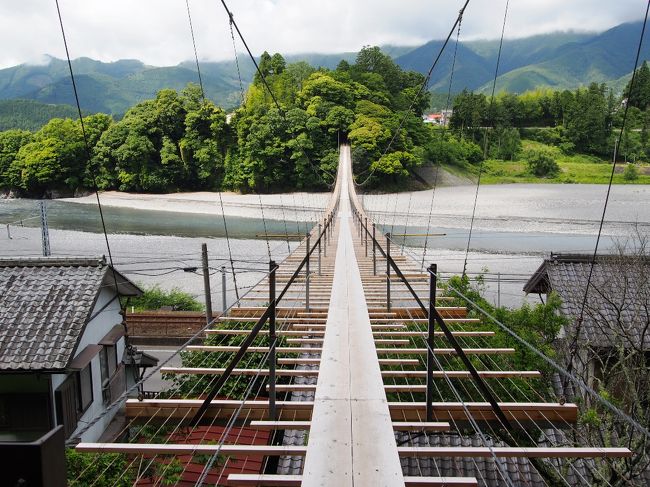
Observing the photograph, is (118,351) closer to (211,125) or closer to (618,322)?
(618,322)

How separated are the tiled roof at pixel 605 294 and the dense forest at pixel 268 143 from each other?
55.7ft

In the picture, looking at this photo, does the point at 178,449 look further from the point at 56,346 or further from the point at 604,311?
the point at 604,311

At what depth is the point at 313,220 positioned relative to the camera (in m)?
20.7

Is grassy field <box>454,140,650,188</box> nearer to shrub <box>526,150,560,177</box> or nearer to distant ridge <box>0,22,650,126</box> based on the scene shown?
shrub <box>526,150,560,177</box>

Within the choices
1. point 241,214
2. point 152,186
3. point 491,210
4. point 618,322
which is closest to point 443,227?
point 491,210

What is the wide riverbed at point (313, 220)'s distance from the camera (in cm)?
1277

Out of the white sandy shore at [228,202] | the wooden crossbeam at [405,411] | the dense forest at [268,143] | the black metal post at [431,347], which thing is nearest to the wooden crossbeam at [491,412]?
the wooden crossbeam at [405,411]

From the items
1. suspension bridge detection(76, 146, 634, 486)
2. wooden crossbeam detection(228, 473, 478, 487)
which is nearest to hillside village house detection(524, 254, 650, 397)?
suspension bridge detection(76, 146, 634, 486)

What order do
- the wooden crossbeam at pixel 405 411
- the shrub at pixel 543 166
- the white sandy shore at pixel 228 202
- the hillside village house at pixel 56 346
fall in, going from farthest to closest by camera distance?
the shrub at pixel 543 166, the white sandy shore at pixel 228 202, the hillside village house at pixel 56 346, the wooden crossbeam at pixel 405 411

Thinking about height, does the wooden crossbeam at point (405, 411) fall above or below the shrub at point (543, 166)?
above

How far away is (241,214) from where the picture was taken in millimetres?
21656

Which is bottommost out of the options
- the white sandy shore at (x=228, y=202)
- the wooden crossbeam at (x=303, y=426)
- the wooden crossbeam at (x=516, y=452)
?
the white sandy shore at (x=228, y=202)

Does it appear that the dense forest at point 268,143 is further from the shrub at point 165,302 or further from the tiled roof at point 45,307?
the tiled roof at point 45,307

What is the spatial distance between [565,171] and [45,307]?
2745 centimetres
